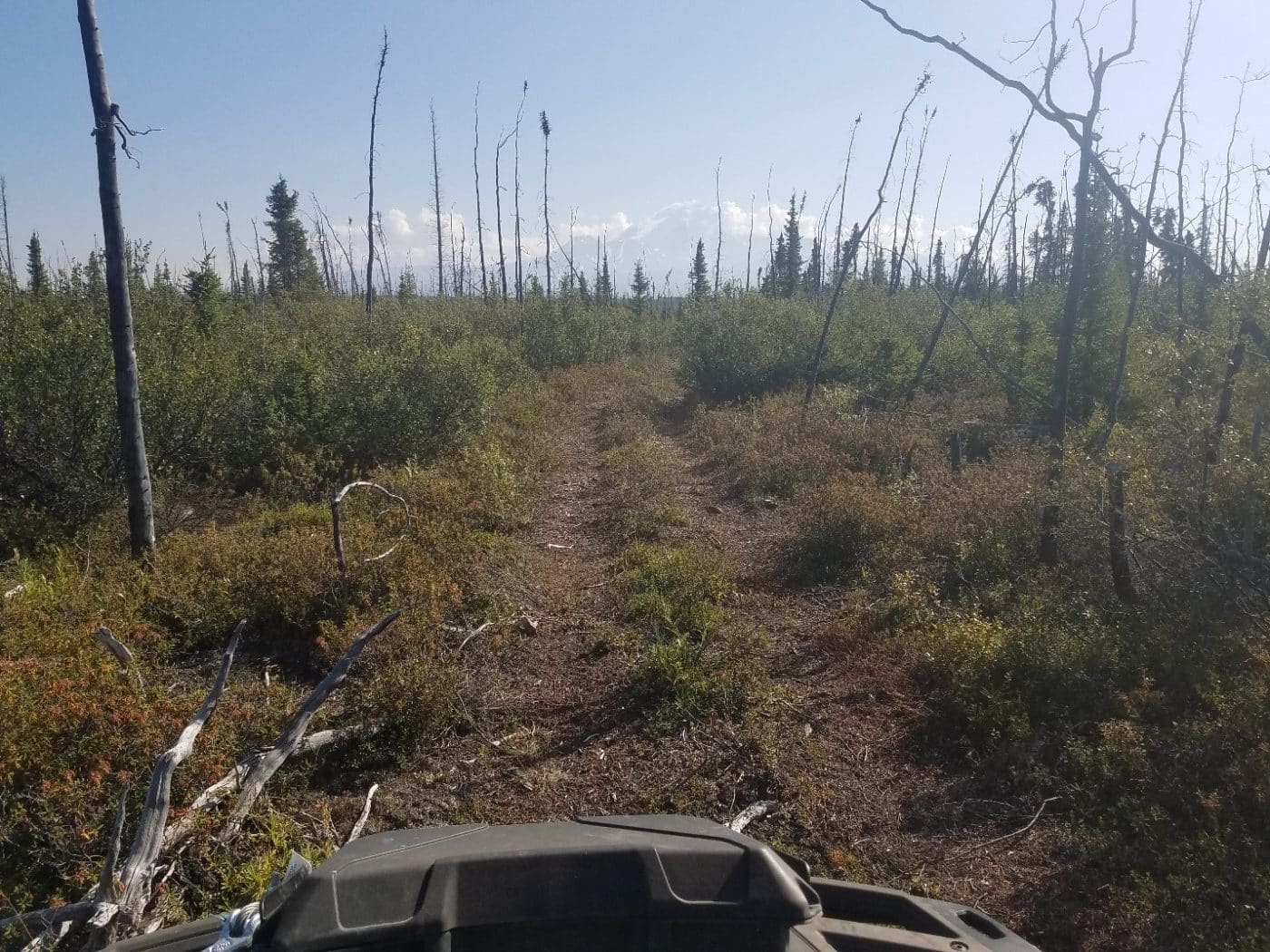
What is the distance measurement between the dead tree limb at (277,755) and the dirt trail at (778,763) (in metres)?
0.56

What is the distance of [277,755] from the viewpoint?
397 centimetres

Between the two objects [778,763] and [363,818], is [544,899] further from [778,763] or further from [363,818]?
[778,763]

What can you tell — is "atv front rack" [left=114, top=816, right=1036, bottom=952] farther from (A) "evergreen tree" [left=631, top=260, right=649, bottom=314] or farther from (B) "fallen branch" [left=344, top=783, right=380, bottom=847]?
(A) "evergreen tree" [left=631, top=260, right=649, bottom=314]

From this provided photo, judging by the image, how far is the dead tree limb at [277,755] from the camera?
3.59m

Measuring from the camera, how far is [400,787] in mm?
4262

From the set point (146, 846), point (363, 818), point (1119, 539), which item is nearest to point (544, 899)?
point (146, 846)

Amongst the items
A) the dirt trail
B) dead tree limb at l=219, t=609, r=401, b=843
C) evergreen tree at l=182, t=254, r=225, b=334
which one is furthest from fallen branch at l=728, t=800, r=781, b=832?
evergreen tree at l=182, t=254, r=225, b=334

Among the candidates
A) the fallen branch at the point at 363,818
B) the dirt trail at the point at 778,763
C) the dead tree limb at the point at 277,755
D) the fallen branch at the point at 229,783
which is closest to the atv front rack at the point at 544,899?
the fallen branch at the point at 229,783

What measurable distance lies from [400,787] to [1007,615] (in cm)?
460

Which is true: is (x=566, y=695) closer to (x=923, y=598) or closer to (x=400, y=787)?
(x=400, y=787)

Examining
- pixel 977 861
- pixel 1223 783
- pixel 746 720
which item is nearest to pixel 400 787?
pixel 746 720

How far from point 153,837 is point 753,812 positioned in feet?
8.73

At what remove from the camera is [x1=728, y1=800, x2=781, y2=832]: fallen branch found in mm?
3954

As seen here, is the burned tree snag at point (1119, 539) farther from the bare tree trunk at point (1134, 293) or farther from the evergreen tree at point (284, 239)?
the evergreen tree at point (284, 239)
